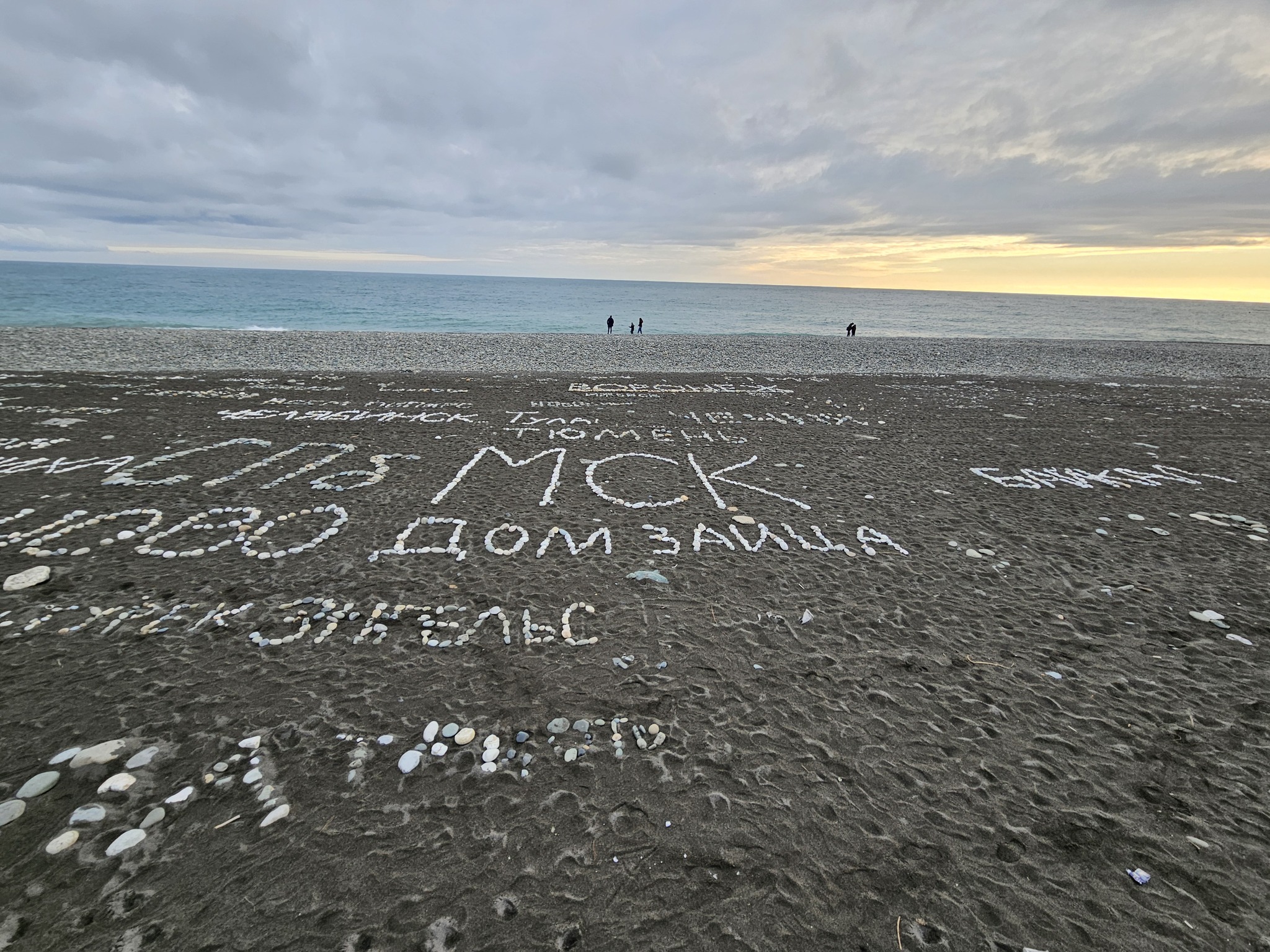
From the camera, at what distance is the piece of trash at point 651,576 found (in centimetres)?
414

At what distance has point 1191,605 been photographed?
3.84 metres

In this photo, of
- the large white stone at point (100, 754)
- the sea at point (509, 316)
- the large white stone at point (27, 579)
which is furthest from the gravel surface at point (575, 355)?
the large white stone at point (100, 754)

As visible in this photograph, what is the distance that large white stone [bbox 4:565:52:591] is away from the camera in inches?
148

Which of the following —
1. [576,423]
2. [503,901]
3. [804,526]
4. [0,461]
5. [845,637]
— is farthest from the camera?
[576,423]

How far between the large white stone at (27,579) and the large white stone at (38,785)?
7.36ft

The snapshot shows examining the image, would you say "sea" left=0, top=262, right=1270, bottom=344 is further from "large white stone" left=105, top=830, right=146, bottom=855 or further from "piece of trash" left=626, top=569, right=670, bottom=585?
"large white stone" left=105, top=830, right=146, bottom=855

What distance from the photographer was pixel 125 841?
2100mm

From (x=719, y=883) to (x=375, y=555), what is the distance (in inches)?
139

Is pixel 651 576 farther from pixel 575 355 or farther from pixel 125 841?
pixel 575 355

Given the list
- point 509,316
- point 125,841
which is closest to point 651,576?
point 125,841

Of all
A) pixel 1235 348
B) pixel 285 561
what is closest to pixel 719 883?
pixel 285 561

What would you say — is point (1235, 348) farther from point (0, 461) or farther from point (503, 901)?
point (0, 461)

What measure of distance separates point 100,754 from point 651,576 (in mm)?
3169

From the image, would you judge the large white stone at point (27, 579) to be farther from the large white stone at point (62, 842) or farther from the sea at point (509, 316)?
the sea at point (509, 316)
